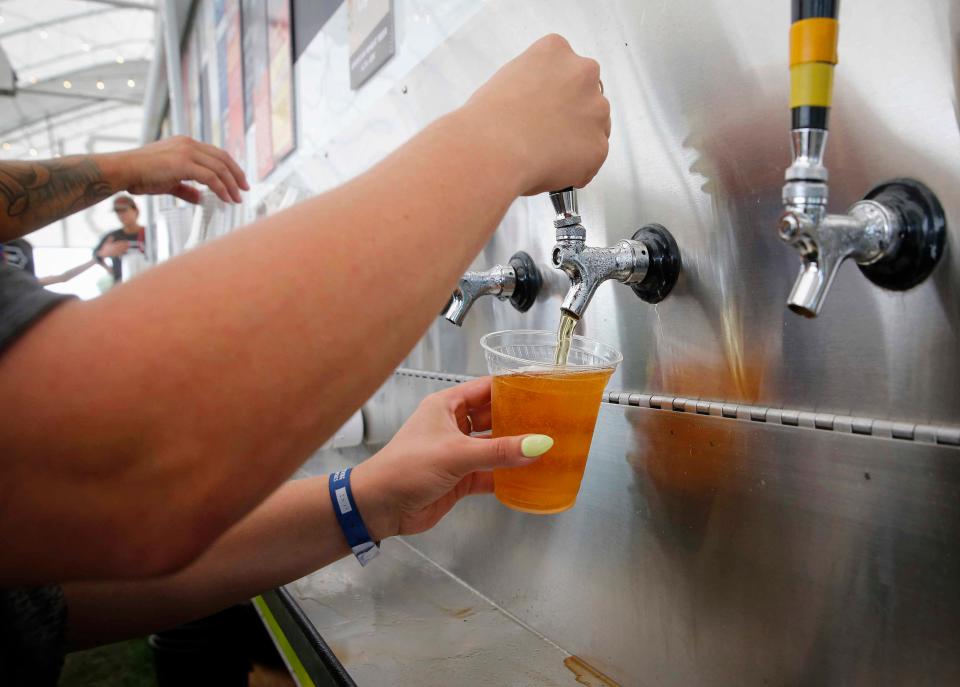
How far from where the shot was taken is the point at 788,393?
579mm

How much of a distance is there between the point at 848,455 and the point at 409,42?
1.10 metres

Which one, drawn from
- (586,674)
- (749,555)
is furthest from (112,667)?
(749,555)

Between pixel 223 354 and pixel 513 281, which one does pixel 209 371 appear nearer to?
pixel 223 354

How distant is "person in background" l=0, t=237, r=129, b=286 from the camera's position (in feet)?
5.43

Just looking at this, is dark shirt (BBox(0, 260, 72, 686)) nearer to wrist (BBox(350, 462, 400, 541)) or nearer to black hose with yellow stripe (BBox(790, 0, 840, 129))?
wrist (BBox(350, 462, 400, 541))

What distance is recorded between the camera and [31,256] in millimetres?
2600

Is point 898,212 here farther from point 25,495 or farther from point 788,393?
point 25,495

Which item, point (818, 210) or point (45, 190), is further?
point (45, 190)

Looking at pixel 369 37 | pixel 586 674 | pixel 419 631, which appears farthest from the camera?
pixel 369 37

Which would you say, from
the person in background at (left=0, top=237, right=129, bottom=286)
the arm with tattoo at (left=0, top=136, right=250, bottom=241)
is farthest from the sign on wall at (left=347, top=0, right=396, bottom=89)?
the person in background at (left=0, top=237, right=129, bottom=286)

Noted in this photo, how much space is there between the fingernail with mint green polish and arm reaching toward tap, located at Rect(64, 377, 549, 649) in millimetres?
188

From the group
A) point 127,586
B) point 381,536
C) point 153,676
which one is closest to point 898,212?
point 381,536

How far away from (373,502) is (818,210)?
0.60 meters

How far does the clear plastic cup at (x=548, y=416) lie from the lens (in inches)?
22.3
